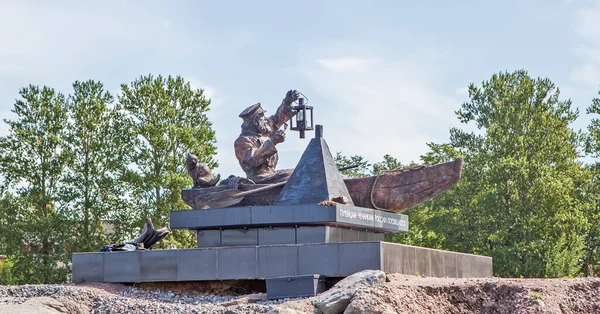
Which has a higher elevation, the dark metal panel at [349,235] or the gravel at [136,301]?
the dark metal panel at [349,235]

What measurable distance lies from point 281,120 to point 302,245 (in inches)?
188

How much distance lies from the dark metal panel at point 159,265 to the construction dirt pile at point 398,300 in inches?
102

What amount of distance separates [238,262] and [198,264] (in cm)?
88

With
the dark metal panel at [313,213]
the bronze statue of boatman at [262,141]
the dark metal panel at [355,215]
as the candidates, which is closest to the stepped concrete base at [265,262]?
the dark metal panel at [313,213]

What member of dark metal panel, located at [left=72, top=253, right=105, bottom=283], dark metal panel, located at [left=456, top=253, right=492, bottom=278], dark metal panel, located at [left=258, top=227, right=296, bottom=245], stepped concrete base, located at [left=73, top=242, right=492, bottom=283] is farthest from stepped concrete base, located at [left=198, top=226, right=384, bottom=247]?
dark metal panel, located at [left=456, top=253, right=492, bottom=278]

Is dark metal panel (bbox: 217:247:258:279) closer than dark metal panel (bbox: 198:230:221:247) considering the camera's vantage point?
Yes

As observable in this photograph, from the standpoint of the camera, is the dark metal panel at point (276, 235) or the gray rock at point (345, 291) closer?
the gray rock at point (345, 291)

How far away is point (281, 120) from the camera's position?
885 inches

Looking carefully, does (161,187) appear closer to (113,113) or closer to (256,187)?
(113,113)

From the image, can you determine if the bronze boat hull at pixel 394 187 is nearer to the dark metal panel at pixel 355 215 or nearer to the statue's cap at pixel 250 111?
the dark metal panel at pixel 355 215

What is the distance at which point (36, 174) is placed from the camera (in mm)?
35188

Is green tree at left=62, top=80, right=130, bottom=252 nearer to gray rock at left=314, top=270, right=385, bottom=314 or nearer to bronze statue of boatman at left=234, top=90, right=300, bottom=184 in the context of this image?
bronze statue of boatman at left=234, top=90, right=300, bottom=184

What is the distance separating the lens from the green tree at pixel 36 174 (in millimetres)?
34688

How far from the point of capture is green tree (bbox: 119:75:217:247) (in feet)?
112
